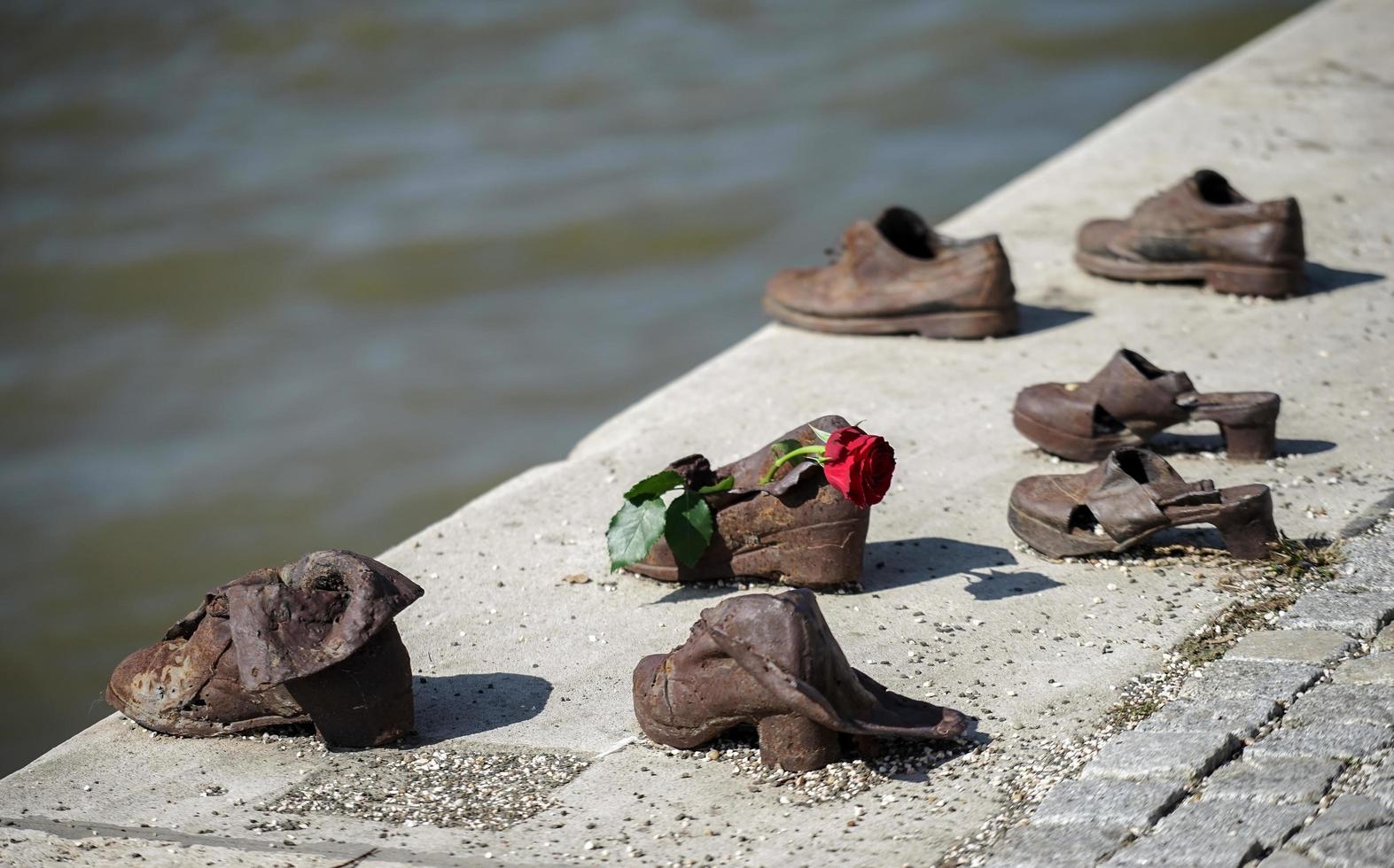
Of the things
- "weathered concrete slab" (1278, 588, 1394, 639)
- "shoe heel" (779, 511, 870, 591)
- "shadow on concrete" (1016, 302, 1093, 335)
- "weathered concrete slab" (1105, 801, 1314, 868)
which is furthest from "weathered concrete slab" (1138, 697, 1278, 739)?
"shadow on concrete" (1016, 302, 1093, 335)

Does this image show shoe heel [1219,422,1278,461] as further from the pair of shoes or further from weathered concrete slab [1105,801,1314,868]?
weathered concrete slab [1105,801,1314,868]

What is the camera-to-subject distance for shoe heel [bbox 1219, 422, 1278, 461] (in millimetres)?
4078

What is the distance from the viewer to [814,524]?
353 centimetres

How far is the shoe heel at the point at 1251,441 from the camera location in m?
4.08

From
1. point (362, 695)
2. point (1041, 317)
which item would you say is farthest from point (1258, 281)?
point (362, 695)

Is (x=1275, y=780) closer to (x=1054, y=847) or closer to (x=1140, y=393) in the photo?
(x=1054, y=847)

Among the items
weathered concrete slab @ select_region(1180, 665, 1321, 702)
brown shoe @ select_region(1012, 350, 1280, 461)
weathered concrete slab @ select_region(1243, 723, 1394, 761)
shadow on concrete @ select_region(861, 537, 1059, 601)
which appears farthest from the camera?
brown shoe @ select_region(1012, 350, 1280, 461)

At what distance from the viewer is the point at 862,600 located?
356 cm

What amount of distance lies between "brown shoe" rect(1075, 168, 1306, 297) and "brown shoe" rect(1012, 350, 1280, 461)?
46.9 inches

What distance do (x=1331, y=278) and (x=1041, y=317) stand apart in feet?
3.33

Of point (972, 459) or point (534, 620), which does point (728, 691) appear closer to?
point (534, 620)

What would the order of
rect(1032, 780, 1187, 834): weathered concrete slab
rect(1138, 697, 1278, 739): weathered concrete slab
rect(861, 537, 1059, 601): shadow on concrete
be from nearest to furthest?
rect(1032, 780, 1187, 834): weathered concrete slab → rect(1138, 697, 1278, 739): weathered concrete slab → rect(861, 537, 1059, 601): shadow on concrete

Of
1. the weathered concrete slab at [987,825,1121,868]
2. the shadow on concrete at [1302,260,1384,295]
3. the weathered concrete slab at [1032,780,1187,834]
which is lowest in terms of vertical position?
the shadow on concrete at [1302,260,1384,295]

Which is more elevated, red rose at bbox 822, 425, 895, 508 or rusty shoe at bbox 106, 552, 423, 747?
rusty shoe at bbox 106, 552, 423, 747
